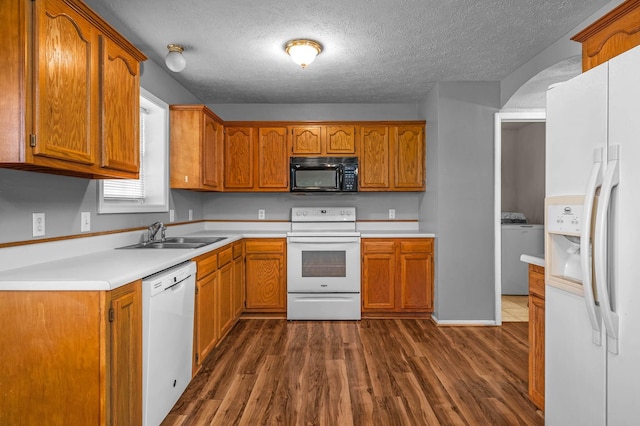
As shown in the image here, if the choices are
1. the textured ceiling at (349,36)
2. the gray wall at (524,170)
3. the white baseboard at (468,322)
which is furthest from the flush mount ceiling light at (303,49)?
the gray wall at (524,170)

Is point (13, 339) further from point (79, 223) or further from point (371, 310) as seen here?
point (371, 310)

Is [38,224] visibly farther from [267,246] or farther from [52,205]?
[267,246]

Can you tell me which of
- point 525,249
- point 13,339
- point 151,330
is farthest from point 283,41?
point 525,249

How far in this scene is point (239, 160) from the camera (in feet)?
13.8

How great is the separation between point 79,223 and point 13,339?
2.94 ft

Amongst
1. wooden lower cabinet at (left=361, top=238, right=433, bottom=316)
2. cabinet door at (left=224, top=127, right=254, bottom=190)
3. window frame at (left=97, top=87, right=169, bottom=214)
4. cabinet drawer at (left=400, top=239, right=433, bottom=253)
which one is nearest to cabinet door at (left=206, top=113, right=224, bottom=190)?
cabinet door at (left=224, top=127, right=254, bottom=190)

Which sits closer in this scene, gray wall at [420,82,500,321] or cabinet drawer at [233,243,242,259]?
cabinet drawer at [233,243,242,259]

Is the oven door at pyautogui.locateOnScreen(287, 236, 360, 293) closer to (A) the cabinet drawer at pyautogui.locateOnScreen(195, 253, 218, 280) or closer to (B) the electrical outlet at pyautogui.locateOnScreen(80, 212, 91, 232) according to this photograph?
(A) the cabinet drawer at pyautogui.locateOnScreen(195, 253, 218, 280)

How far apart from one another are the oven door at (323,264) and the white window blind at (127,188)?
153 centimetres

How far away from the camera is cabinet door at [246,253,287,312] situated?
3918mm

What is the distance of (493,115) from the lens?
3703 mm

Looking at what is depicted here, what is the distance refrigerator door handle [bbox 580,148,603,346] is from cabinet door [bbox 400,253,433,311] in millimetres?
2476

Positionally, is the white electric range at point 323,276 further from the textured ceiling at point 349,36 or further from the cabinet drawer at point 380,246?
the textured ceiling at point 349,36

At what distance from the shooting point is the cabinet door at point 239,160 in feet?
13.7
